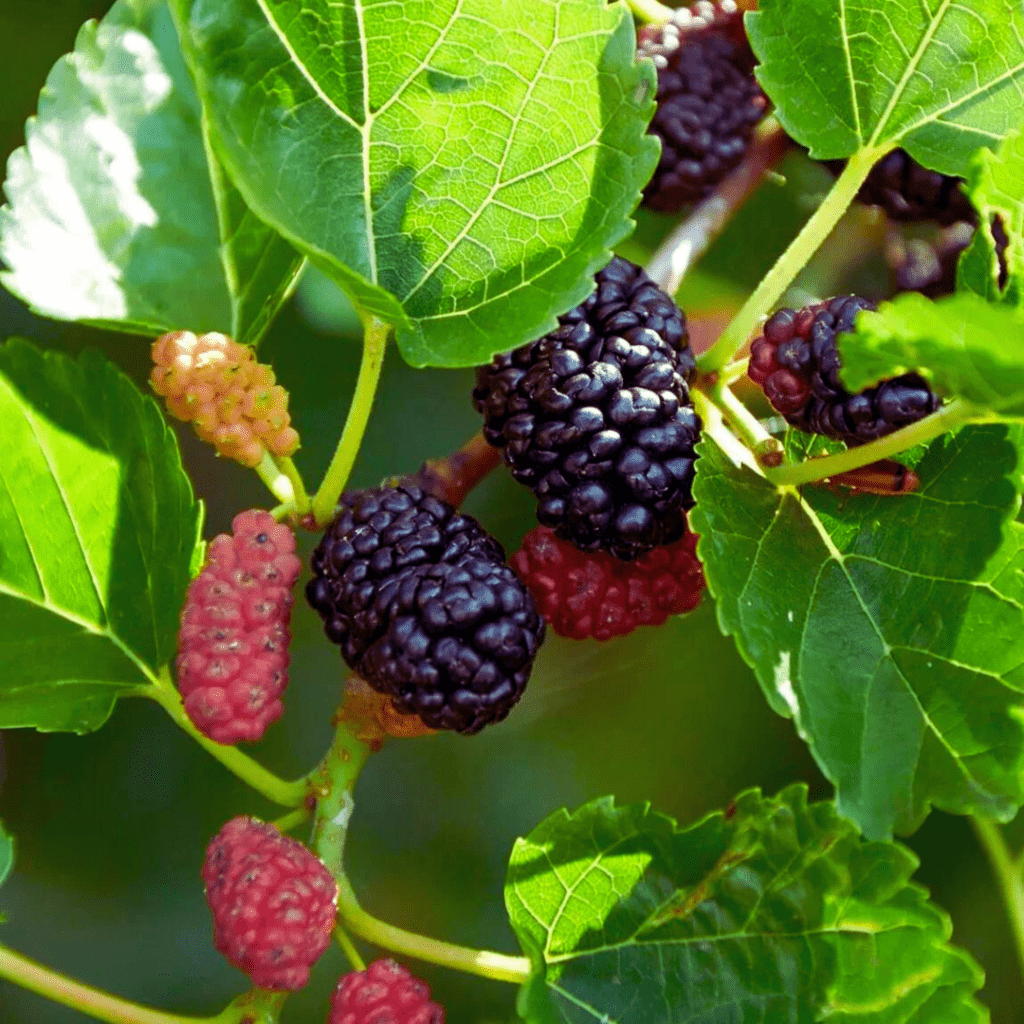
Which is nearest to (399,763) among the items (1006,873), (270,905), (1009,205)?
(1006,873)

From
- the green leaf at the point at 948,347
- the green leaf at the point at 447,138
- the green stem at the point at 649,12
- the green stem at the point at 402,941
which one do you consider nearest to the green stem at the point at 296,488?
the green leaf at the point at 447,138

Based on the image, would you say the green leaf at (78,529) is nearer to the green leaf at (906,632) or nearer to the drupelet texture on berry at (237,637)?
the drupelet texture on berry at (237,637)

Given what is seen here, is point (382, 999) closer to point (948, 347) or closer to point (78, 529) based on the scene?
Answer: point (78, 529)

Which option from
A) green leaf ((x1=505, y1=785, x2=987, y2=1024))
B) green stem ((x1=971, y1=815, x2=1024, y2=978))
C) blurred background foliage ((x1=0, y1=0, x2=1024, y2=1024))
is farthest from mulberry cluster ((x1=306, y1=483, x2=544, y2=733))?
green stem ((x1=971, y1=815, x2=1024, y2=978))

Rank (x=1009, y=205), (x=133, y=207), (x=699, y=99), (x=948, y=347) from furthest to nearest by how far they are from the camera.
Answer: (x=699, y=99) < (x=133, y=207) < (x=1009, y=205) < (x=948, y=347)

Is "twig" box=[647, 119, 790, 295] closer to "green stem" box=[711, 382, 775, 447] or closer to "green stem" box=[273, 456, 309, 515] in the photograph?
"green stem" box=[711, 382, 775, 447]

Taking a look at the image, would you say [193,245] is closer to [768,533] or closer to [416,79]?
[416,79]

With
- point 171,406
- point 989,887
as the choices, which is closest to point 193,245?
point 171,406
